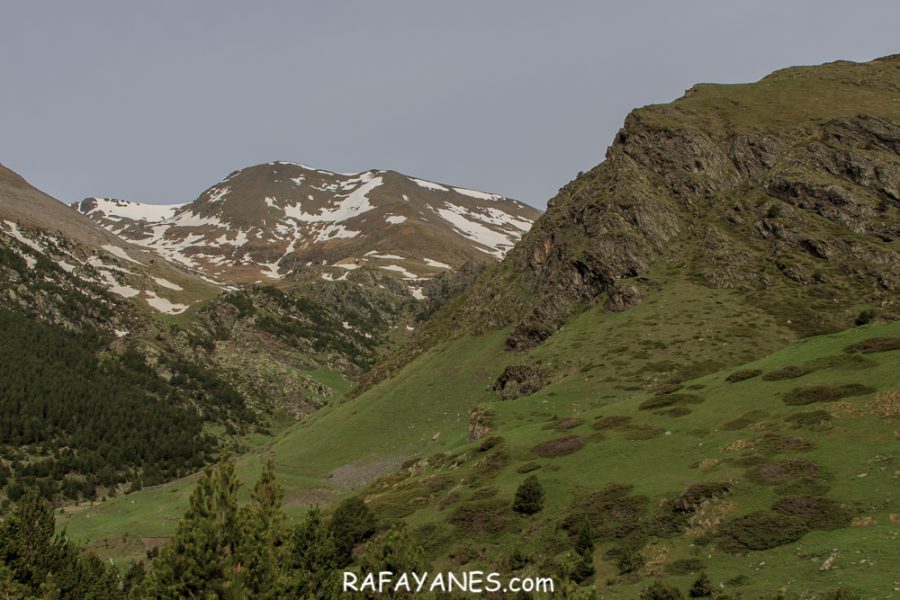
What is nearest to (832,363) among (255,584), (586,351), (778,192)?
(586,351)

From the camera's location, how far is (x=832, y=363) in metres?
55.6

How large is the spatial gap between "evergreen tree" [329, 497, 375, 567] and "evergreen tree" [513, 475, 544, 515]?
14877 mm

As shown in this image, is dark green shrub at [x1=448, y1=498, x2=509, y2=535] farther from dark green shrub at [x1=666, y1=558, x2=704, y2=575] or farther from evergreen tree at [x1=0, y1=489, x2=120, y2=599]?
evergreen tree at [x1=0, y1=489, x2=120, y2=599]

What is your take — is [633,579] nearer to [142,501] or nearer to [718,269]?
[718,269]

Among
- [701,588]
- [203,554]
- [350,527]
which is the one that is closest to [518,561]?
[701,588]

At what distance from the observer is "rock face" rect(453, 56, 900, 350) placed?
10475 centimetres

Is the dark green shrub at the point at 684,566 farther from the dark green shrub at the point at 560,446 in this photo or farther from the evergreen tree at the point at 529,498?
the dark green shrub at the point at 560,446

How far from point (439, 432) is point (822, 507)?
67.8 metres

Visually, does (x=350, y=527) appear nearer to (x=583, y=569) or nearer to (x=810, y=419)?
(x=583, y=569)

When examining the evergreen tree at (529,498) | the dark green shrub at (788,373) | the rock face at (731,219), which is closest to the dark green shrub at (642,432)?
the evergreen tree at (529,498)

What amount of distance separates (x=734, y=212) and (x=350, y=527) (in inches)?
3933

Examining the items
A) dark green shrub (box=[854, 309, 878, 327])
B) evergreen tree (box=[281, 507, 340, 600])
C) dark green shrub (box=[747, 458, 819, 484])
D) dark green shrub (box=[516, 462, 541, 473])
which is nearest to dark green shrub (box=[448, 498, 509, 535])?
dark green shrub (box=[516, 462, 541, 473])

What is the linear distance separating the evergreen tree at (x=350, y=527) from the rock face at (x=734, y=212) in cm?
6268

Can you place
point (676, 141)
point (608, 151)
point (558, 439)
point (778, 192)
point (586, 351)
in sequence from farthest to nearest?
point (608, 151)
point (676, 141)
point (778, 192)
point (586, 351)
point (558, 439)
